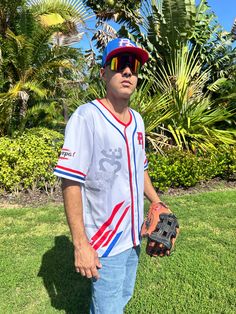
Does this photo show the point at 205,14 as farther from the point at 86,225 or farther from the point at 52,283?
the point at 86,225

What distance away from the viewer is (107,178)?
76.4 inches

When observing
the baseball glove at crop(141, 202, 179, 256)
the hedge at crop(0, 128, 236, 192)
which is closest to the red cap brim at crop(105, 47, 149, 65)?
the baseball glove at crop(141, 202, 179, 256)

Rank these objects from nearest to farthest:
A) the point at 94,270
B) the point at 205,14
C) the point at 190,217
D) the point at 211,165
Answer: the point at 94,270 → the point at 190,217 → the point at 211,165 → the point at 205,14

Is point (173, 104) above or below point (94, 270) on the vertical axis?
above

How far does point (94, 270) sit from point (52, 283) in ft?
6.63

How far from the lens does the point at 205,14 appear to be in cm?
1035

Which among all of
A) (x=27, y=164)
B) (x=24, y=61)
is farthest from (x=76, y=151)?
(x=24, y=61)

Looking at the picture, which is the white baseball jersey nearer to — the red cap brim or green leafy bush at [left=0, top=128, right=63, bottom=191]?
the red cap brim

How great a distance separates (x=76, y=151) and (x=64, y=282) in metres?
2.32

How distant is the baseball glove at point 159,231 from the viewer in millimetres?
2151

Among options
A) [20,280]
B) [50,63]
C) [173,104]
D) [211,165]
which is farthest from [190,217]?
[50,63]

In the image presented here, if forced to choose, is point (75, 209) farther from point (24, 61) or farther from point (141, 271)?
point (24, 61)

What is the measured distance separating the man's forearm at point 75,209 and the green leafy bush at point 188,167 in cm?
504

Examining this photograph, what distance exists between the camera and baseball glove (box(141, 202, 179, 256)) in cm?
215
